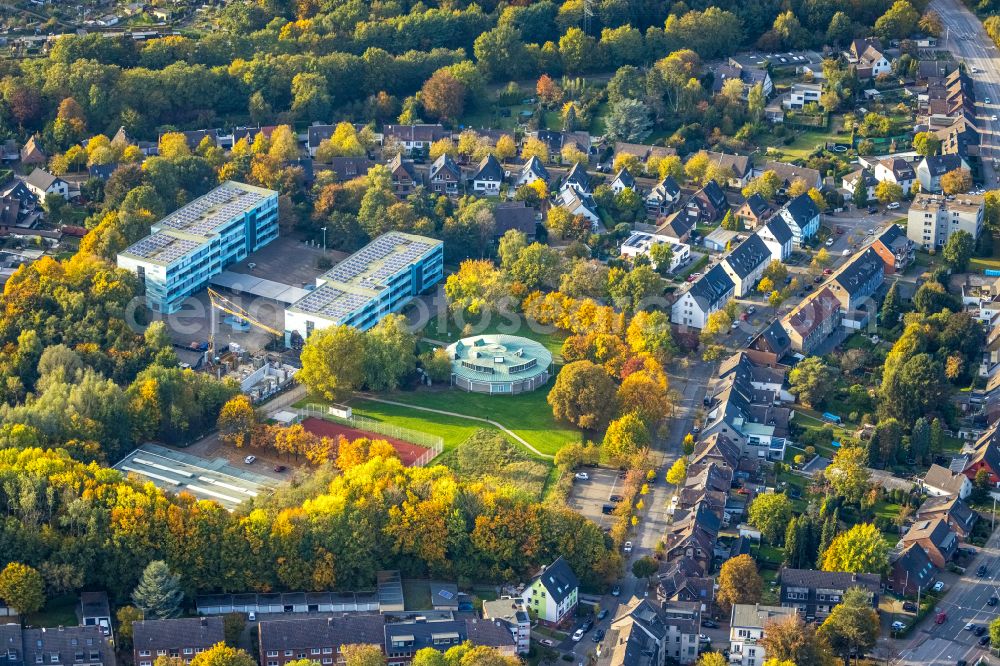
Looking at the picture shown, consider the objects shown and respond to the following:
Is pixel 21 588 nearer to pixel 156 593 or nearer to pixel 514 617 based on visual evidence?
pixel 156 593

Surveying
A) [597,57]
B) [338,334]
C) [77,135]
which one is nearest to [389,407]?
[338,334]

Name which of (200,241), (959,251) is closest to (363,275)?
(200,241)

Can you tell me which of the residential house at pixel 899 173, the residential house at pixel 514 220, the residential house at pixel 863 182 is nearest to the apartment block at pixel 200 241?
the residential house at pixel 514 220

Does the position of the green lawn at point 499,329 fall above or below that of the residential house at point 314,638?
below

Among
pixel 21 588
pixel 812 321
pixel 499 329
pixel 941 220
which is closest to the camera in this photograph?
pixel 21 588

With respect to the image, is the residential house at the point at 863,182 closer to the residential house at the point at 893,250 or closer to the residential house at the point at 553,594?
the residential house at the point at 893,250

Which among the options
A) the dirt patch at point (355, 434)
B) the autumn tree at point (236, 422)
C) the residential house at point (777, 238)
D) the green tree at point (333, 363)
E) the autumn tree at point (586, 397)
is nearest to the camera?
the dirt patch at point (355, 434)
